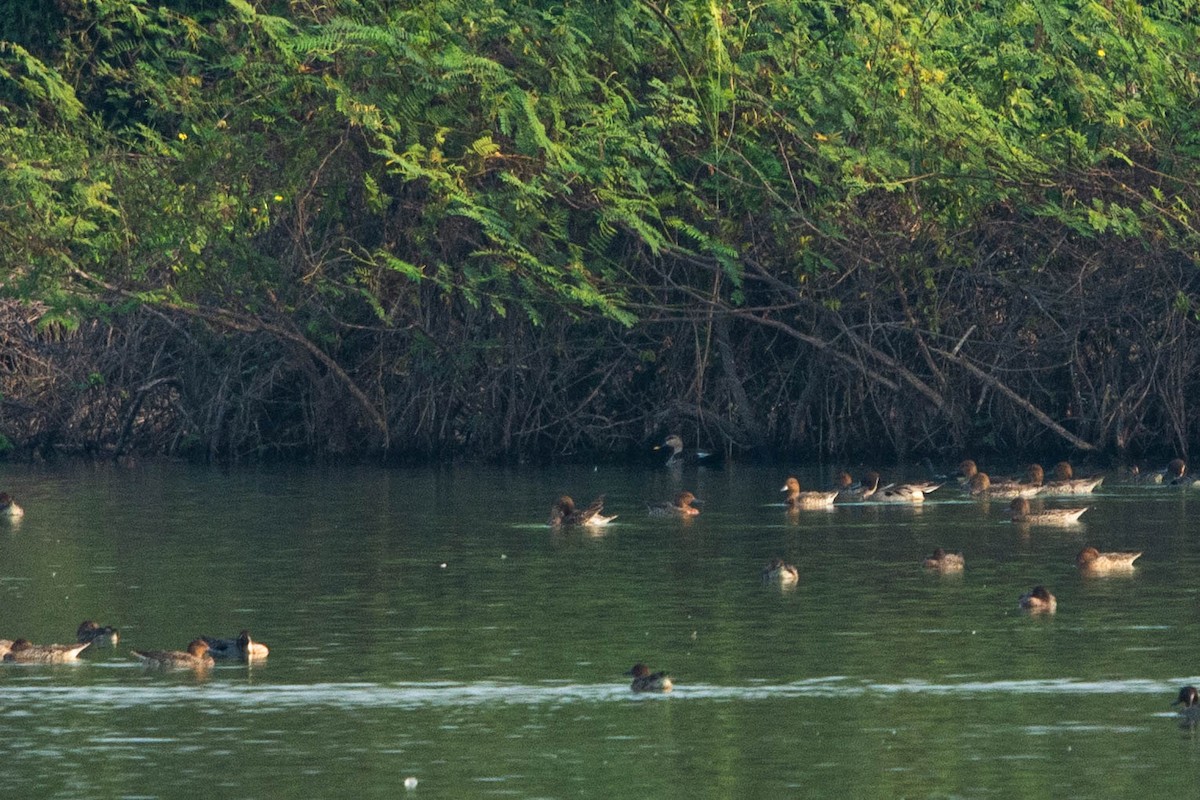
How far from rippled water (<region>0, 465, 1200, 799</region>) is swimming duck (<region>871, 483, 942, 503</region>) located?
23.0 inches

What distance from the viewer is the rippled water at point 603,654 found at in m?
13.1

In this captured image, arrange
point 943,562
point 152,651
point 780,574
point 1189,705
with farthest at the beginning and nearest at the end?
point 943,562 < point 780,574 < point 152,651 < point 1189,705

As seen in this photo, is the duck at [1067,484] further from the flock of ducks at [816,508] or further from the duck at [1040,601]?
the duck at [1040,601]

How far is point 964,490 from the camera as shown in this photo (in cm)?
2945

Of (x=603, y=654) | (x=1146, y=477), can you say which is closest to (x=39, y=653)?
(x=603, y=654)

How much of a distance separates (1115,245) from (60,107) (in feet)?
44.6

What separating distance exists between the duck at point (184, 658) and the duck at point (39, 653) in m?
0.58

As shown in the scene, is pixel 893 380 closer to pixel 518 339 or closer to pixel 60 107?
pixel 518 339

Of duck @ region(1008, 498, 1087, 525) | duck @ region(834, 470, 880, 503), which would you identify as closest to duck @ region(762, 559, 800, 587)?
duck @ region(1008, 498, 1087, 525)

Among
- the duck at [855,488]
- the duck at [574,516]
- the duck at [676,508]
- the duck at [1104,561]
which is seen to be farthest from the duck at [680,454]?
the duck at [1104,561]

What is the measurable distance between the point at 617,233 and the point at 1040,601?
634 inches

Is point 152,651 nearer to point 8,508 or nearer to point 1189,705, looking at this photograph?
point 1189,705

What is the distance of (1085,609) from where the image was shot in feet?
62.3

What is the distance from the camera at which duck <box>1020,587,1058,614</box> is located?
18.7 metres
